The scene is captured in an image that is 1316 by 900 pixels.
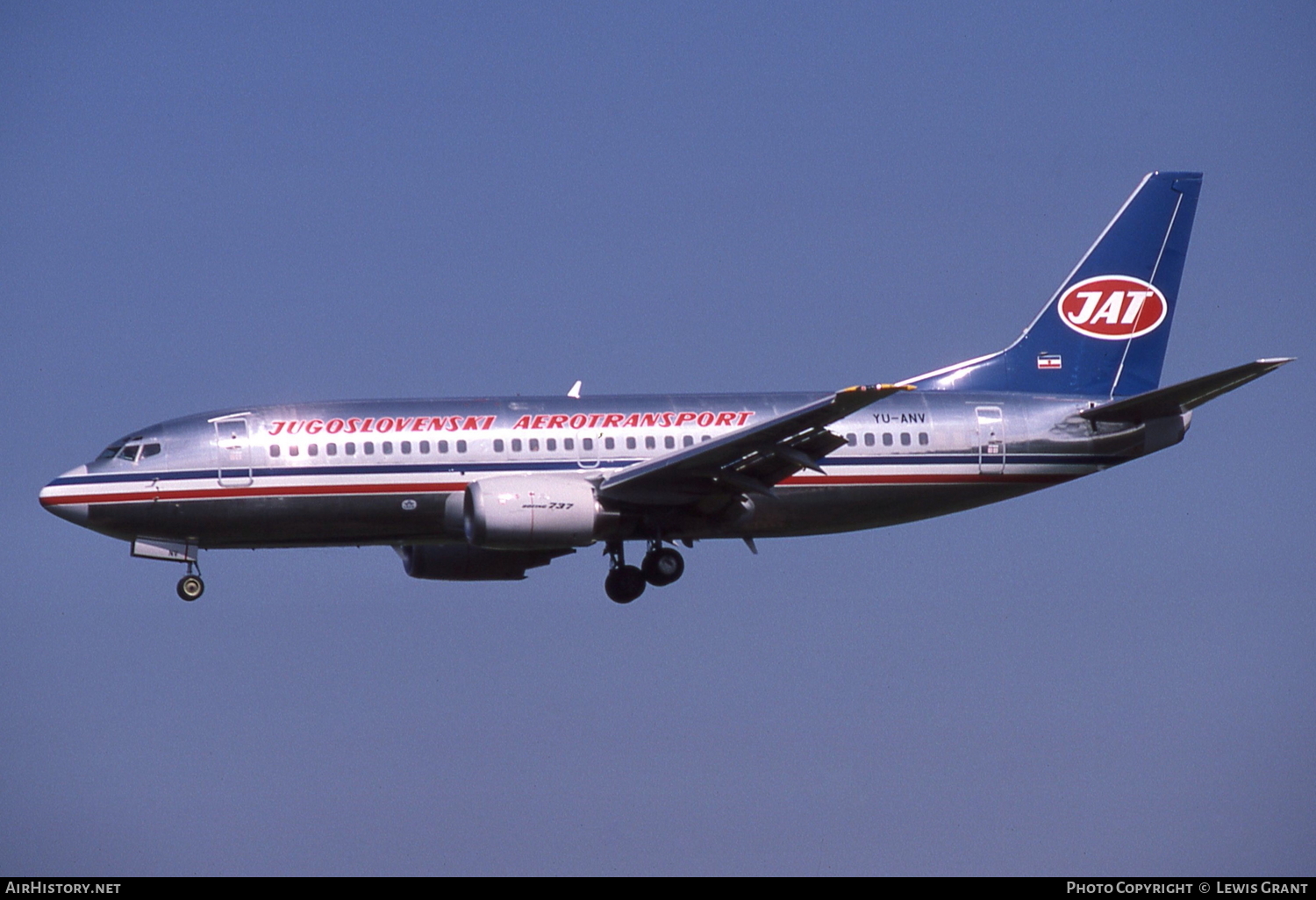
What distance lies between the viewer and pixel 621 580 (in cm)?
3812

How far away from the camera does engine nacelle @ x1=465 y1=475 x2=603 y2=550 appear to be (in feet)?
115

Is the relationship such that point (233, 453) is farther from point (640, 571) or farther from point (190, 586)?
point (640, 571)

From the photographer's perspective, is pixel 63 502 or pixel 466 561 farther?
pixel 466 561

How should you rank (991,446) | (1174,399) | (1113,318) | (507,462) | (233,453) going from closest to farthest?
(233,453)
(507,462)
(1174,399)
(991,446)
(1113,318)

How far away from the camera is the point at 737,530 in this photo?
38156 millimetres

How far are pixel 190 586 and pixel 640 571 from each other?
9.59m

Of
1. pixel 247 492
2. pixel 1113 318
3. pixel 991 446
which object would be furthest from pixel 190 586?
pixel 1113 318

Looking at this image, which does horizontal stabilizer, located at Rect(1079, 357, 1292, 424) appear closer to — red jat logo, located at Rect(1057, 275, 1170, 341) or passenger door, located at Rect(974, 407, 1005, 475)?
passenger door, located at Rect(974, 407, 1005, 475)

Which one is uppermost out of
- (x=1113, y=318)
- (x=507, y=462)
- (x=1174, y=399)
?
(x=1113, y=318)

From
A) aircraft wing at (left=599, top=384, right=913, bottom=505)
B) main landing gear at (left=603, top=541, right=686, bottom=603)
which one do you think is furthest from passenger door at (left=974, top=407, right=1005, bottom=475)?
main landing gear at (left=603, top=541, right=686, bottom=603)

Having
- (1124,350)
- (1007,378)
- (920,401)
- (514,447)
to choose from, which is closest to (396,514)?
(514,447)

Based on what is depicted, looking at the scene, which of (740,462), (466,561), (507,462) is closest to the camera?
(740,462)

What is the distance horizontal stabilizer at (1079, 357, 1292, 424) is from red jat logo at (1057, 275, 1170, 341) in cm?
405
